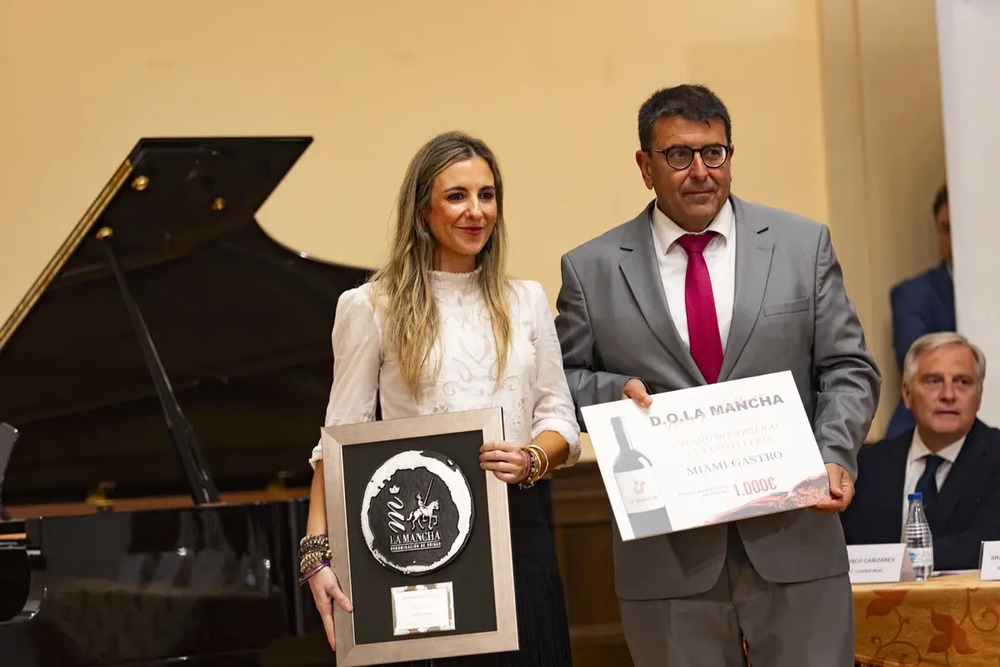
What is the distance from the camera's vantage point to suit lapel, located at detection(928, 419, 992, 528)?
3.91 meters

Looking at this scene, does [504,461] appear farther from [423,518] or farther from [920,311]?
[920,311]

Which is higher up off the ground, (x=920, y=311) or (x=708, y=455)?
(x=920, y=311)

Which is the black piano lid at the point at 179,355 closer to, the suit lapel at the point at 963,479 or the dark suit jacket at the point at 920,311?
the suit lapel at the point at 963,479

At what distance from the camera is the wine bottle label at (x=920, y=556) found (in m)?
3.40

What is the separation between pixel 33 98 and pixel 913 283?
3.81 m

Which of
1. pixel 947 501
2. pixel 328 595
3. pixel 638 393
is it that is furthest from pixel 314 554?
pixel 947 501

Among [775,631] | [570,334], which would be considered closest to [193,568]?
[570,334]

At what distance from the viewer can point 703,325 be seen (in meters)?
2.41

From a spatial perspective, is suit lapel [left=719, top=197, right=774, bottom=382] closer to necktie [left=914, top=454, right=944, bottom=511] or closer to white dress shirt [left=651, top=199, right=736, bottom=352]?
white dress shirt [left=651, top=199, right=736, bottom=352]

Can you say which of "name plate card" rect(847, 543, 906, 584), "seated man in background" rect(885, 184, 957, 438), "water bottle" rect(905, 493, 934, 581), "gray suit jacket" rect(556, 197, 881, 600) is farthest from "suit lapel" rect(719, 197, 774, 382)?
"seated man in background" rect(885, 184, 957, 438)

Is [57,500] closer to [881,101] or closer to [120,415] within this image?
[120,415]

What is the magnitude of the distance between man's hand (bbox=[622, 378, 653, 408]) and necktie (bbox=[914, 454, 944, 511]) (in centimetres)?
198

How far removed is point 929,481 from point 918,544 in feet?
2.07

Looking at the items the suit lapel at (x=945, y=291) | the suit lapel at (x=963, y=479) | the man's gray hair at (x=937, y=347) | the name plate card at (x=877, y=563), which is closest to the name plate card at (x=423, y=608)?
the name plate card at (x=877, y=563)
